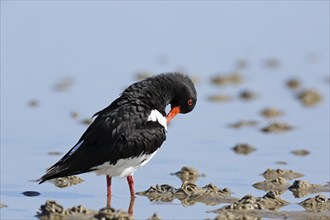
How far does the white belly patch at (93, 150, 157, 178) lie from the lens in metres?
12.1

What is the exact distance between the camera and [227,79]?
76.4 feet

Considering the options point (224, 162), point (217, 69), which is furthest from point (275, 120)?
point (217, 69)

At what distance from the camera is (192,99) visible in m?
13.1

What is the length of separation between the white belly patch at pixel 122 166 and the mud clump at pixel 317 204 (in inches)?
73.7

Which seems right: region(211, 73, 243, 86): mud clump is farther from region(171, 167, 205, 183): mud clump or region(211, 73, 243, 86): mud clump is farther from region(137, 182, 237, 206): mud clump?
region(137, 182, 237, 206): mud clump

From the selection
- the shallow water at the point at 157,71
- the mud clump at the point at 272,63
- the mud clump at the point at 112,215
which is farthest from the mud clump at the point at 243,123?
the mud clump at the point at 112,215

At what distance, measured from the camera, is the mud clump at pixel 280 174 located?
1427cm

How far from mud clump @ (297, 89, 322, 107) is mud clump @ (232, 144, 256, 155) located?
4661mm

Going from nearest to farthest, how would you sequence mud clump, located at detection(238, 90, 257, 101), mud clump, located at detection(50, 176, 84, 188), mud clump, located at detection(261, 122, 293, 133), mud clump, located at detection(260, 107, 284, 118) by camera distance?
mud clump, located at detection(50, 176, 84, 188) → mud clump, located at detection(261, 122, 293, 133) → mud clump, located at detection(260, 107, 284, 118) → mud clump, located at detection(238, 90, 257, 101)

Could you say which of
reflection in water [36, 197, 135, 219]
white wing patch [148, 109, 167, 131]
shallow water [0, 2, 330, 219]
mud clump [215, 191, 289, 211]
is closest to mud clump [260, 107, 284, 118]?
shallow water [0, 2, 330, 219]

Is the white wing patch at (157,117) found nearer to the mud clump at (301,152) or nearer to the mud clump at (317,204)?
the mud clump at (317,204)

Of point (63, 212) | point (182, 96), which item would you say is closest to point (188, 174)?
point (182, 96)

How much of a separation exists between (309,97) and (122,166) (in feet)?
31.1

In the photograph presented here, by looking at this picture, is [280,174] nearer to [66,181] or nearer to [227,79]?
[66,181]
